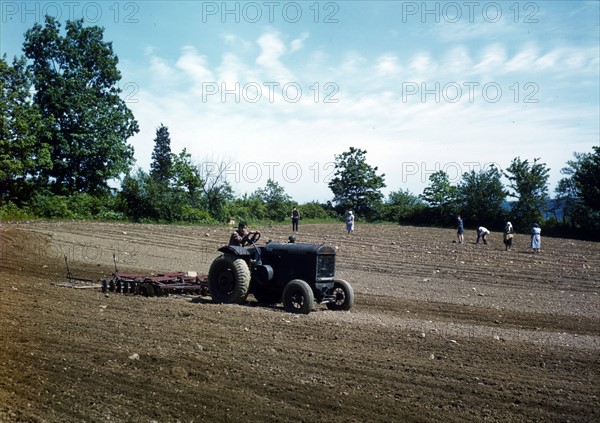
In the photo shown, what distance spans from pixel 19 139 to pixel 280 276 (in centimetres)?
3404

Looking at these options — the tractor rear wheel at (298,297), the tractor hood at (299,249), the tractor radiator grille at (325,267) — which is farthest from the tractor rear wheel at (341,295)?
the tractor rear wheel at (298,297)

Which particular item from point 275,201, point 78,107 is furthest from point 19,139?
point 275,201

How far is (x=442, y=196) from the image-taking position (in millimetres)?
73812

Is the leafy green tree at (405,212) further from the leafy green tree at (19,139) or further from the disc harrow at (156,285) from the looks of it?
the disc harrow at (156,285)

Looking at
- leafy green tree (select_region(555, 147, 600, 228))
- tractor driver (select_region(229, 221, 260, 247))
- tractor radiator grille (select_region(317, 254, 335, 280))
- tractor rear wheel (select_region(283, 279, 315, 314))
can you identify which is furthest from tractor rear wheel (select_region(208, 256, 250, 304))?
leafy green tree (select_region(555, 147, 600, 228))

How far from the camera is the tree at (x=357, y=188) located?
248ft

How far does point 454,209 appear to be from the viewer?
6412 cm

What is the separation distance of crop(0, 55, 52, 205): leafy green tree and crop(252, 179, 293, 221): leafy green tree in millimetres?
22013

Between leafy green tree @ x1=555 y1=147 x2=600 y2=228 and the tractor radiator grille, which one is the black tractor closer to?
the tractor radiator grille

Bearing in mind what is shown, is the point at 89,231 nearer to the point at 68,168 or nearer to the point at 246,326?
the point at 68,168

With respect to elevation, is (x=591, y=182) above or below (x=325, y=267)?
above

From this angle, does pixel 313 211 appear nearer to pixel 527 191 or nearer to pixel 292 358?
pixel 527 191

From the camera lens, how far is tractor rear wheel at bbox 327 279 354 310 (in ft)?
42.2

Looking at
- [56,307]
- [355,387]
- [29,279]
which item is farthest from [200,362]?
[29,279]
